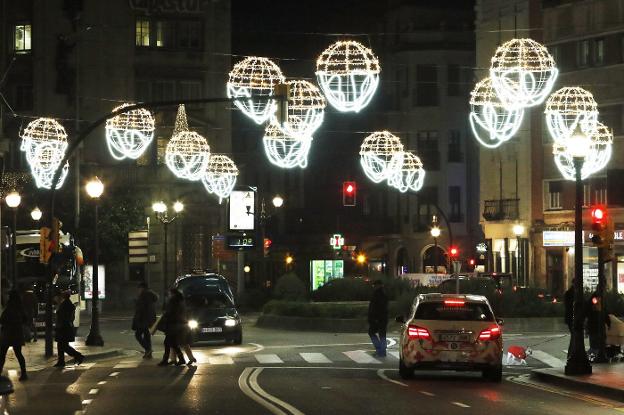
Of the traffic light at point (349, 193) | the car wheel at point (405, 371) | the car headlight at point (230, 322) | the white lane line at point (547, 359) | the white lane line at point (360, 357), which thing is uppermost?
the traffic light at point (349, 193)

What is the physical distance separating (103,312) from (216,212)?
9564mm

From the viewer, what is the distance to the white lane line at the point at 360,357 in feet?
104

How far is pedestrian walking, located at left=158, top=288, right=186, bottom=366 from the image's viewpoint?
2980 cm

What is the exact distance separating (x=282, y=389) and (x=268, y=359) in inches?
367

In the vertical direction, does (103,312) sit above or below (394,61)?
below

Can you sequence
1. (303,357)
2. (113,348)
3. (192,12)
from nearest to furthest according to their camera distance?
1. (303,357)
2. (113,348)
3. (192,12)

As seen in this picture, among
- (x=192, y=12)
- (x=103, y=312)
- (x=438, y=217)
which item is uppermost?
(x=192, y=12)

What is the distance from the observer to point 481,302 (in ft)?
85.2

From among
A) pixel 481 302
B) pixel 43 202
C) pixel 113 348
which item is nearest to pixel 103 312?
pixel 43 202

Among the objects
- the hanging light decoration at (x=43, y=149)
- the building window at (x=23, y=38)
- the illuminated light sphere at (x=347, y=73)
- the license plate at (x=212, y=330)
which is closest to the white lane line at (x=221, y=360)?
Answer: the license plate at (x=212, y=330)

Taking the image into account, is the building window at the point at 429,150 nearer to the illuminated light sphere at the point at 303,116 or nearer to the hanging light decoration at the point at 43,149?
the hanging light decoration at the point at 43,149

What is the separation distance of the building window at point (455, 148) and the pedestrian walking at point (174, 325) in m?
57.2

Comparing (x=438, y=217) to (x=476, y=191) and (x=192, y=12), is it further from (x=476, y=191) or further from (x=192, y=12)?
(x=192, y=12)

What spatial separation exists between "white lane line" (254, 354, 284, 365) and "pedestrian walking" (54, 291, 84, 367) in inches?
168
